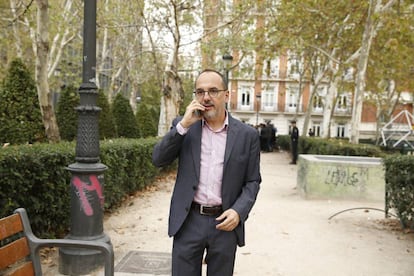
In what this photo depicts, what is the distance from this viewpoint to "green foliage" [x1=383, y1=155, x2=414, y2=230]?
21.7 feet

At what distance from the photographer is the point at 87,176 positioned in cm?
461

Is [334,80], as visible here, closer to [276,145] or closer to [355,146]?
[355,146]

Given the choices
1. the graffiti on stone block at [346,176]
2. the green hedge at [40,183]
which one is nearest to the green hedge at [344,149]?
the graffiti on stone block at [346,176]

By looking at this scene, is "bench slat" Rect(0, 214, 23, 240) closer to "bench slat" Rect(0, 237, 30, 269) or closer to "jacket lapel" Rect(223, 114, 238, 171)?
"bench slat" Rect(0, 237, 30, 269)

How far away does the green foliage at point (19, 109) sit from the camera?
1005 centimetres

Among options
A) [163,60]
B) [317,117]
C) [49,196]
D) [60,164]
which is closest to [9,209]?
[49,196]

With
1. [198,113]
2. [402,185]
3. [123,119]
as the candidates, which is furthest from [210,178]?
[123,119]

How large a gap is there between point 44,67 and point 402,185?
688cm

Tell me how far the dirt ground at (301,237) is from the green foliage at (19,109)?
318 centimetres

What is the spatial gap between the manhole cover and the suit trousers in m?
2.07

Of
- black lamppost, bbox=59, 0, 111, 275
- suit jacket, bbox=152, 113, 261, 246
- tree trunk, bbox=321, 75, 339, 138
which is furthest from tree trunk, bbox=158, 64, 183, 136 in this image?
suit jacket, bbox=152, 113, 261, 246

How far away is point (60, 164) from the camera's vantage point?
5.36 metres

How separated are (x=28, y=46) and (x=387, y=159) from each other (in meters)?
21.7

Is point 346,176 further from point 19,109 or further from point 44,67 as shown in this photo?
point 19,109
